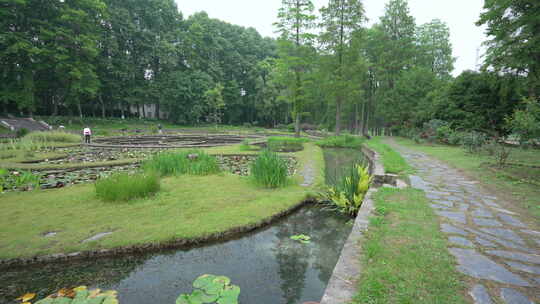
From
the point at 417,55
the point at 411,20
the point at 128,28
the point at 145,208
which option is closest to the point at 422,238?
the point at 145,208

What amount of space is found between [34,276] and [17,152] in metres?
11.2

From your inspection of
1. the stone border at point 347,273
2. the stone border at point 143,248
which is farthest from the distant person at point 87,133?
the stone border at point 347,273

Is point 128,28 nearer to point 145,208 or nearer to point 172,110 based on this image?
point 172,110

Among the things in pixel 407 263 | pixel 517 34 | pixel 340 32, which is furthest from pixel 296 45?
pixel 407 263

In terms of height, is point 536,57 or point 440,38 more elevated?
point 440,38

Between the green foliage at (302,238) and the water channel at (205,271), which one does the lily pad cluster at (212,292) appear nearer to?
the water channel at (205,271)

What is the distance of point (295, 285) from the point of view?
106 inches

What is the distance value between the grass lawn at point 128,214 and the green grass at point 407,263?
6.64 feet

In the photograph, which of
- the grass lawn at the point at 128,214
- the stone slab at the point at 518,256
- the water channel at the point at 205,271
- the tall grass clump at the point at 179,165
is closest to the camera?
the stone slab at the point at 518,256

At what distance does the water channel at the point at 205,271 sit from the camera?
2.51 meters

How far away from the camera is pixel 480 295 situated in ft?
6.05

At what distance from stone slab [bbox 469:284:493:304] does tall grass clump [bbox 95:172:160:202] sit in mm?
5277

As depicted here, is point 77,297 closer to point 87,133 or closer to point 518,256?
point 518,256

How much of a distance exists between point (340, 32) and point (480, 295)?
19255 mm
